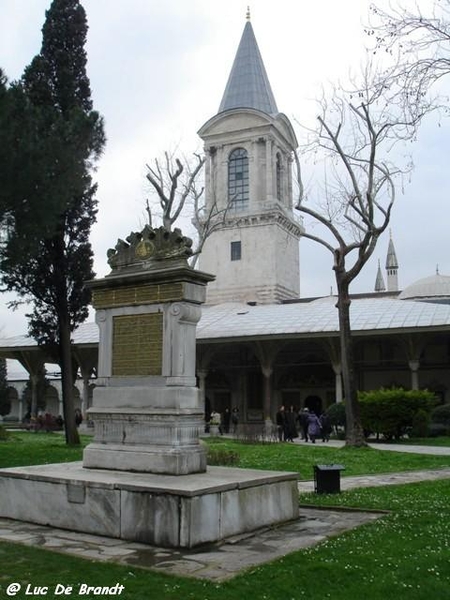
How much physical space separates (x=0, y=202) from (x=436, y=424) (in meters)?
18.3

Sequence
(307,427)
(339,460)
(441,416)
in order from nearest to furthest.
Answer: (339,460), (307,427), (441,416)

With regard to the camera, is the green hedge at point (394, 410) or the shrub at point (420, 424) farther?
the shrub at point (420, 424)

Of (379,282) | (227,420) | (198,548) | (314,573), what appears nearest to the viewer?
(314,573)

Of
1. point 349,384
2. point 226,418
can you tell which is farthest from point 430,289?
point 349,384

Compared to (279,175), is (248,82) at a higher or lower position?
higher

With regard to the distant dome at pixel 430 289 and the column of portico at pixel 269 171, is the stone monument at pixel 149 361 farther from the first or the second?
the column of portico at pixel 269 171

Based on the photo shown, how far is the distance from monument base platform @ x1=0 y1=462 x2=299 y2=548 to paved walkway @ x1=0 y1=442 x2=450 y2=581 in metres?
0.10

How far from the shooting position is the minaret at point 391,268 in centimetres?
7194

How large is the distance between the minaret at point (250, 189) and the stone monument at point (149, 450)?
128ft

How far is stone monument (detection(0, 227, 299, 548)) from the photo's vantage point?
597 cm

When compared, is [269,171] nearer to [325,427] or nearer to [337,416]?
[337,416]

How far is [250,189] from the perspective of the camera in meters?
48.8

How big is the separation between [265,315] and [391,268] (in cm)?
4274

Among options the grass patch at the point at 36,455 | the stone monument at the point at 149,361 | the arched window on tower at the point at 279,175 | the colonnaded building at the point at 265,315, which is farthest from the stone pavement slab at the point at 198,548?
the arched window on tower at the point at 279,175
